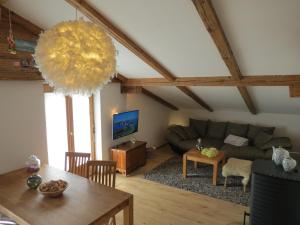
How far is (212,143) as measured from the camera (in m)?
5.81

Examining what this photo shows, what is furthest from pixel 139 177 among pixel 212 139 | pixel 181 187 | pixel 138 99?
pixel 212 139

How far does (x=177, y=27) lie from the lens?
278cm

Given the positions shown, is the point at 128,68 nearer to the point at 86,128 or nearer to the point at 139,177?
the point at 86,128

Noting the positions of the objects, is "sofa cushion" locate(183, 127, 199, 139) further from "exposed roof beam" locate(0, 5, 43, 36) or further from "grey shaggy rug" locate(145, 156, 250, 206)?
"exposed roof beam" locate(0, 5, 43, 36)

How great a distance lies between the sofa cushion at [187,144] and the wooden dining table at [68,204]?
3463 millimetres

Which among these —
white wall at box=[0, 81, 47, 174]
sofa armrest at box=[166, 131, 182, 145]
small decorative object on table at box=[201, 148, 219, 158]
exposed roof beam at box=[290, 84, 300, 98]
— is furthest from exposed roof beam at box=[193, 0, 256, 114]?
sofa armrest at box=[166, 131, 182, 145]

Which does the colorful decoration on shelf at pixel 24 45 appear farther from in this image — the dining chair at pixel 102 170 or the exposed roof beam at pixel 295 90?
the exposed roof beam at pixel 295 90

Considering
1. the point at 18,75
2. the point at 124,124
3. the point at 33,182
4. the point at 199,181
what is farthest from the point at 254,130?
the point at 18,75

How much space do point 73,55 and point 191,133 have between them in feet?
16.1

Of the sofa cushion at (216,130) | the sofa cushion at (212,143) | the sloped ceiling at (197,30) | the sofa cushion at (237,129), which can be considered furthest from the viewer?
the sofa cushion at (216,130)

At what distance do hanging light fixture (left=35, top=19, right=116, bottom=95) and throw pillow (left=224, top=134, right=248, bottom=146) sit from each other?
4558 millimetres

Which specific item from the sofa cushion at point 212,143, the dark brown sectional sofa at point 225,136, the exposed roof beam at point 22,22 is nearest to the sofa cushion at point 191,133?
the dark brown sectional sofa at point 225,136

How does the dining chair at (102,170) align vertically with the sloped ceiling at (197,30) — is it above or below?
below

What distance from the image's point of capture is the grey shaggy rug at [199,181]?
3912mm
